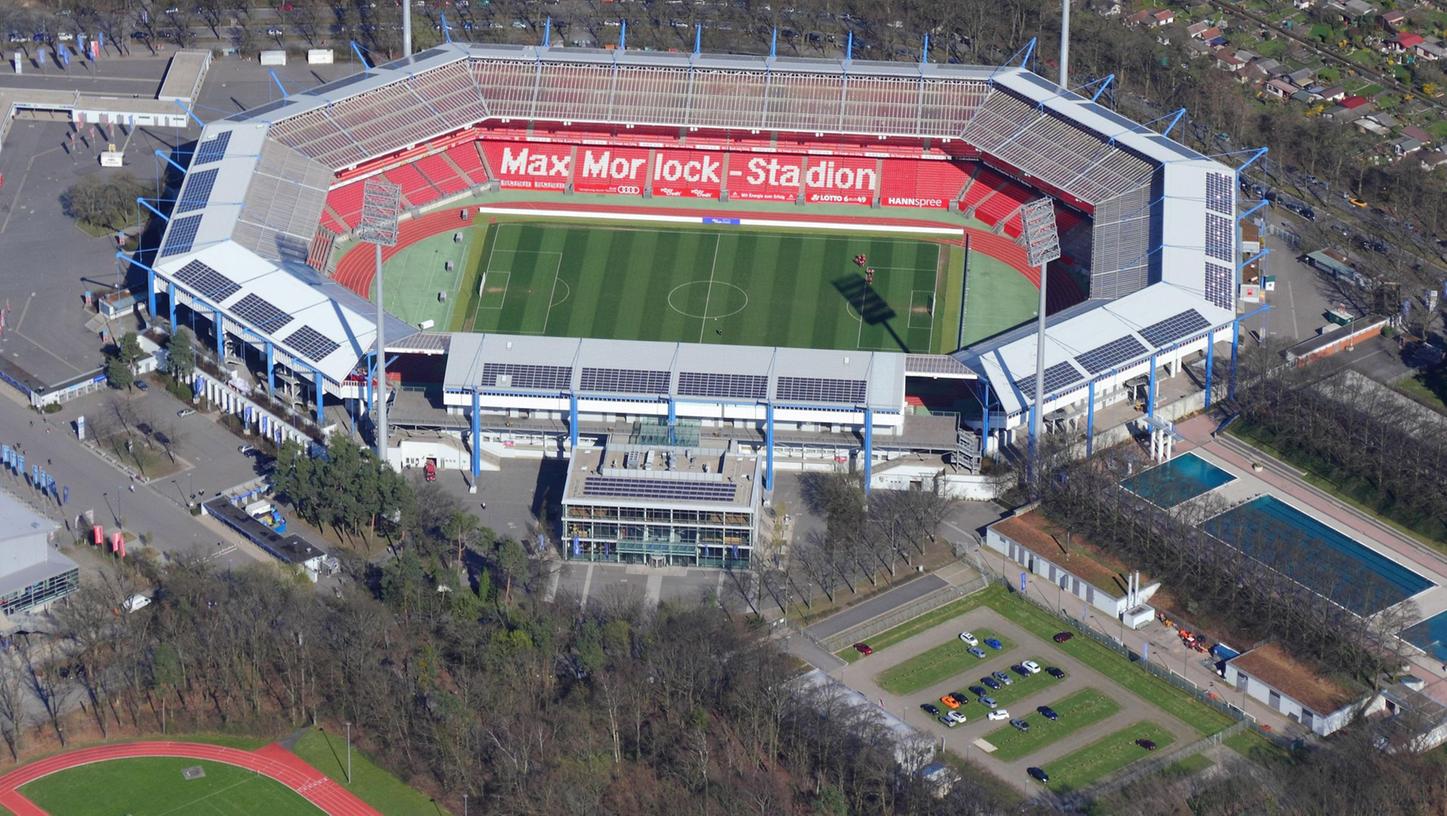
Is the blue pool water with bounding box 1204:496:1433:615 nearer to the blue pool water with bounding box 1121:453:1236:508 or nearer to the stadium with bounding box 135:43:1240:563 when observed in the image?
the blue pool water with bounding box 1121:453:1236:508

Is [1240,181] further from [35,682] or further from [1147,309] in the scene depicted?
[35,682]

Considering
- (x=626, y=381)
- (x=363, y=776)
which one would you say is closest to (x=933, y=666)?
(x=626, y=381)

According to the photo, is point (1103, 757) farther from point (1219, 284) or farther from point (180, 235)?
point (180, 235)

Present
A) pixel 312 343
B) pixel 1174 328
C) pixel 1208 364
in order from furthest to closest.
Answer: pixel 1208 364
pixel 1174 328
pixel 312 343

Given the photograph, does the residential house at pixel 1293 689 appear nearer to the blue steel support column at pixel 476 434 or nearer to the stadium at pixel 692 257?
the stadium at pixel 692 257

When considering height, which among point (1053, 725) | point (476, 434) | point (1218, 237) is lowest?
point (1053, 725)

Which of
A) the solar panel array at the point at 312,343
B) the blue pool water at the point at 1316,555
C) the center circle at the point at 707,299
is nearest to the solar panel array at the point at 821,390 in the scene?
the center circle at the point at 707,299

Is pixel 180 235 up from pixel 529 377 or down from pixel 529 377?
up
